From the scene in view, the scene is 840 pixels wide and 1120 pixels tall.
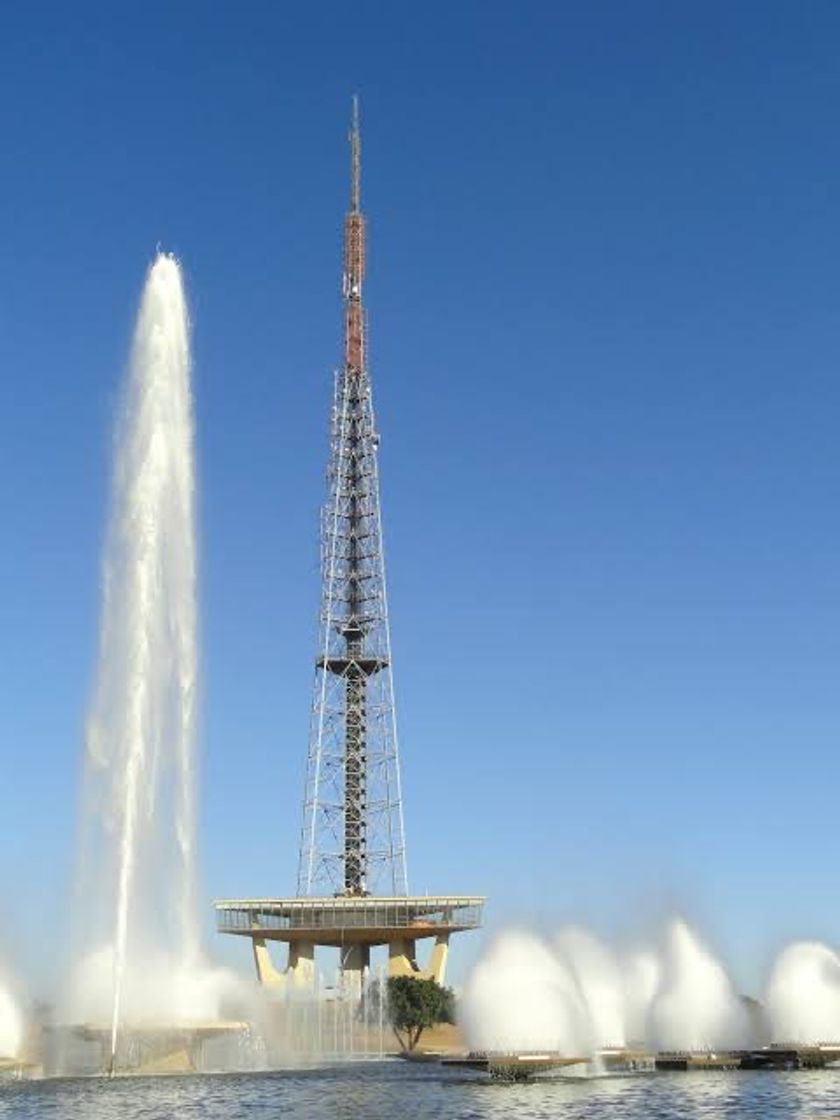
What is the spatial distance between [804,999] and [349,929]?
56.8m

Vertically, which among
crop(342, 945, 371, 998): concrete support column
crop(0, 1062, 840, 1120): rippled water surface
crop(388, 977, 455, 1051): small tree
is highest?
crop(342, 945, 371, 998): concrete support column

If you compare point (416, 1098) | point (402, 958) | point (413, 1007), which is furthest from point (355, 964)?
point (416, 1098)

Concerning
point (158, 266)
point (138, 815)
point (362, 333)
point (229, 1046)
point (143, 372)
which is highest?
point (362, 333)

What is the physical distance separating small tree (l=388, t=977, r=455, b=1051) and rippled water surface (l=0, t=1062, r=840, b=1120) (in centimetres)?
5352

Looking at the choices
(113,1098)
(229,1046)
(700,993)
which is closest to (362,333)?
(700,993)

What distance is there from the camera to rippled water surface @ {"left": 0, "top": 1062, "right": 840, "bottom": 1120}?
57.9 metres

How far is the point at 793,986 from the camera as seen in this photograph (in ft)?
320

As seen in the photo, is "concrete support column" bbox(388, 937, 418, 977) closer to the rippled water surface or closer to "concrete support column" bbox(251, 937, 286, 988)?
"concrete support column" bbox(251, 937, 286, 988)

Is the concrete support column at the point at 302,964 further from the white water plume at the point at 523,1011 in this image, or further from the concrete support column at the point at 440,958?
the white water plume at the point at 523,1011

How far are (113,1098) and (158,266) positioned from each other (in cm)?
4029

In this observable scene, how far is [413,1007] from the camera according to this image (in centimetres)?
13488

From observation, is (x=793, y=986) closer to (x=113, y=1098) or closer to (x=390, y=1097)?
(x=390, y=1097)

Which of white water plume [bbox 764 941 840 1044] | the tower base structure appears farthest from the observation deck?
white water plume [bbox 764 941 840 1044]

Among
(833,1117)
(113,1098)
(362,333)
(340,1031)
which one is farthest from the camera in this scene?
(362,333)
